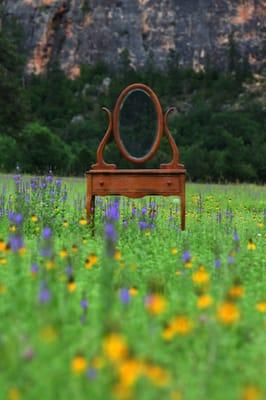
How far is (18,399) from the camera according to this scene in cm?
288

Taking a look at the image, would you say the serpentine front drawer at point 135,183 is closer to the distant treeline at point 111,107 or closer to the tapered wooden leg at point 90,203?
the tapered wooden leg at point 90,203

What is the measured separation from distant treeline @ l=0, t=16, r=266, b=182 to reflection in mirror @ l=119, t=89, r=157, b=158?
10.4 metres

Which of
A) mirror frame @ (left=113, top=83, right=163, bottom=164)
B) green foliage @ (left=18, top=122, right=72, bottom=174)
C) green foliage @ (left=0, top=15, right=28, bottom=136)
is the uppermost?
green foliage @ (left=0, top=15, right=28, bottom=136)

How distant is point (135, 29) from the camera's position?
3342 inches

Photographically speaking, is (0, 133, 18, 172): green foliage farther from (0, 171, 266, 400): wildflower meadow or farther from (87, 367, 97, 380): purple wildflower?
(87, 367, 97, 380): purple wildflower

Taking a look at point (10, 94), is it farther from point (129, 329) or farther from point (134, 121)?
point (129, 329)

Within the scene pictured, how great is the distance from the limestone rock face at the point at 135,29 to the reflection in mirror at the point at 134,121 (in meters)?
67.9

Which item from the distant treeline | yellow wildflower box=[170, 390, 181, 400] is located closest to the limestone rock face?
the distant treeline

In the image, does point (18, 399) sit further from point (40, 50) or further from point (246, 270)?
point (40, 50)

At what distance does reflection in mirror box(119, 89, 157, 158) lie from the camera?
935cm

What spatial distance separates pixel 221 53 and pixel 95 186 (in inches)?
2769

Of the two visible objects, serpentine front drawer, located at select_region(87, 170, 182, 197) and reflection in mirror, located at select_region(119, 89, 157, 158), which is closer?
serpentine front drawer, located at select_region(87, 170, 182, 197)

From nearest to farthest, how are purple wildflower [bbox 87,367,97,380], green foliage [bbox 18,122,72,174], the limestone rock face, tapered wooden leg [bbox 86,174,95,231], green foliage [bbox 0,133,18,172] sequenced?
purple wildflower [bbox 87,367,97,380] → tapered wooden leg [bbox 86,174,95,231] → green foliage [bbox 0,133,18,172] → green foliage [bbox 18,122,72,174] → the limestone rock face

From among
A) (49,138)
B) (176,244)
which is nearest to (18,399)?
(176,244)
